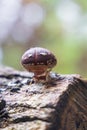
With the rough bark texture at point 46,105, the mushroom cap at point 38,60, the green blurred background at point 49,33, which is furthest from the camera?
the green blurred background at point 49,33

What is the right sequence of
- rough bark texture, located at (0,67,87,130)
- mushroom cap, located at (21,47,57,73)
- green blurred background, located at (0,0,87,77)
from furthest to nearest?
green blurred background, located at (0,0,87,77) → mushroom cap, located at (21,47,57,73) → rough bark texture, located at (0,67,87,130)

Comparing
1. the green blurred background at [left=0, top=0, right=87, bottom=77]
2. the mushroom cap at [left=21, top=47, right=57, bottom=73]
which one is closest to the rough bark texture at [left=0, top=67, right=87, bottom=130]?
the mushroom cap at [left=21, top=47, right=57, bottom=73]

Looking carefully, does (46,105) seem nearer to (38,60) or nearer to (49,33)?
(38,60)

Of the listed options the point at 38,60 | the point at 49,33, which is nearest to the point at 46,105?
the point at 38,60

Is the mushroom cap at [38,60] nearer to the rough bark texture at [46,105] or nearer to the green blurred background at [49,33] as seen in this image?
the rough bark texture at [46,105]

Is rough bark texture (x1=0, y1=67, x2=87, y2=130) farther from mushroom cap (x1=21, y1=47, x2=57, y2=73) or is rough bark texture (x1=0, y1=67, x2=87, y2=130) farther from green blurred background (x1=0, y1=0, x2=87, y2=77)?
green blurred background (x1=0, y1=0, x2=87, y2=77)

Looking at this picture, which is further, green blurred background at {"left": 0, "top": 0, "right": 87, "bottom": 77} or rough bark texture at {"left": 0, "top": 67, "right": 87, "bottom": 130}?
green blurred background at {"left": 0, "top": 0, "right": 87, "bottom": 77}

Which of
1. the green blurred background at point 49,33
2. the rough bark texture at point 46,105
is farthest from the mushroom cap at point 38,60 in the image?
the green blurred background at point 49,33
